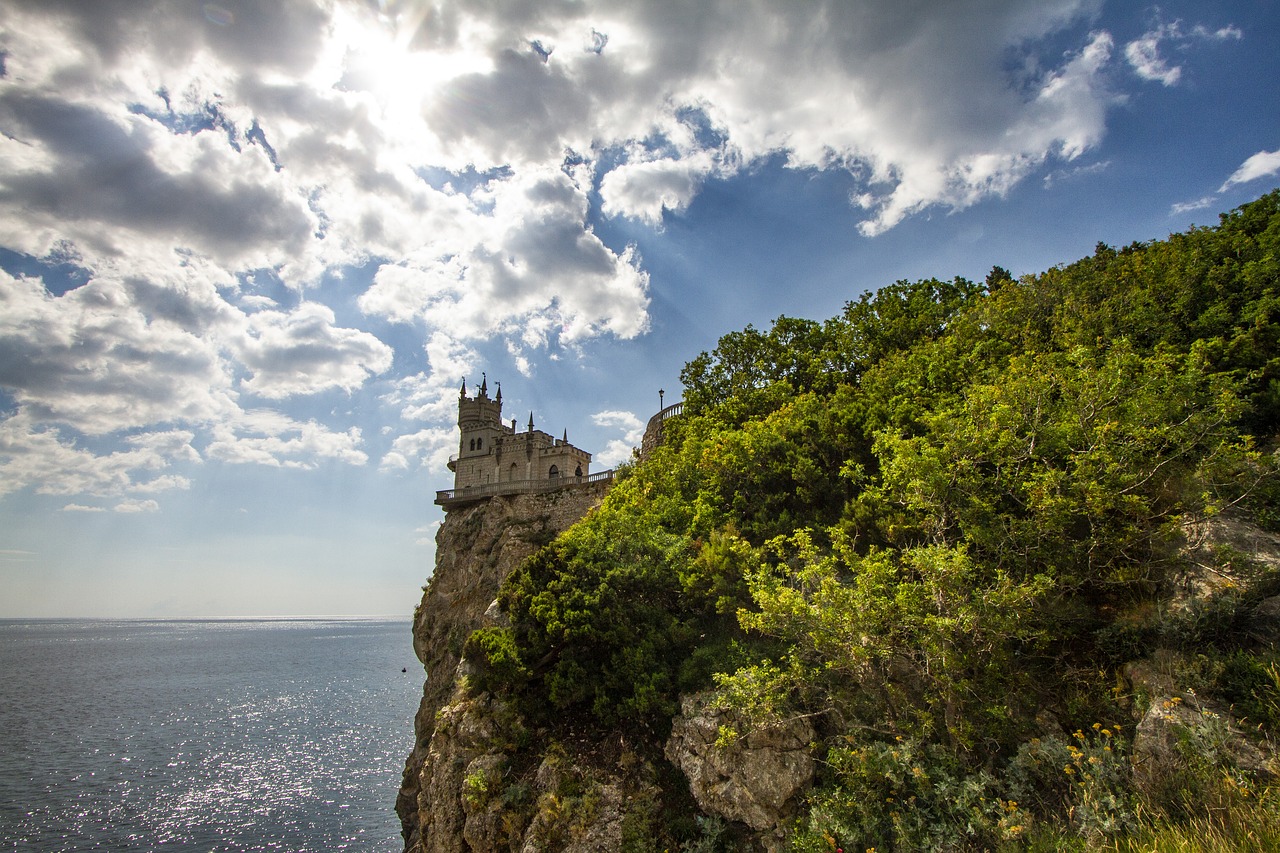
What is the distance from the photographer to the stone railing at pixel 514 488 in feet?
118

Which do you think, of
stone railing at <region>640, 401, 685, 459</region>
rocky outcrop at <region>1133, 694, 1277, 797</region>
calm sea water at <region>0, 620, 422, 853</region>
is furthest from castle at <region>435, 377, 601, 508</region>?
rocky outcrop at <region>1133, 694, 1277, 797</region>

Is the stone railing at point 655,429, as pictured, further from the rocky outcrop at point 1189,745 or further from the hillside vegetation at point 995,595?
the rocky outcrop at point 1189,745

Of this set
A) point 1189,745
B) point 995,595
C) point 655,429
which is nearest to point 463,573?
point 655,429

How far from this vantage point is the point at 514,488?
1526 inches

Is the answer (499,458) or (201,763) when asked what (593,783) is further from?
(201,763)

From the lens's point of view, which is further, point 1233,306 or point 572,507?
point 572,507

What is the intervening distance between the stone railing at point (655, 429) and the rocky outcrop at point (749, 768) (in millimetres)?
18215

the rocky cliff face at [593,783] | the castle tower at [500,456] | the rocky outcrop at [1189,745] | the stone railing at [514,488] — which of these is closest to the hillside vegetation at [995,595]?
the rocky outcrop at [1189,745]

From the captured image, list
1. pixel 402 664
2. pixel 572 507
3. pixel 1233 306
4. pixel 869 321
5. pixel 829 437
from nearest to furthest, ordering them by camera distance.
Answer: pixel 1233 306 < pixel 829 437 < pixel 869 321 < pixel 572 507 < pixel 402 664

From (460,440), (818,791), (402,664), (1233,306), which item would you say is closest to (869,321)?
(1233,306)

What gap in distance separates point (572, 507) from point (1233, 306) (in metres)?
29.0

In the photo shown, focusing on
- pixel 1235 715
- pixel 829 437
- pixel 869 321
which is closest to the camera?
pixel 1235 715

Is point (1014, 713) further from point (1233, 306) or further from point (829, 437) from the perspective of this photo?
point (1233, 306)

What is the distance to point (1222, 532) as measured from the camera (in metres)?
10.2
